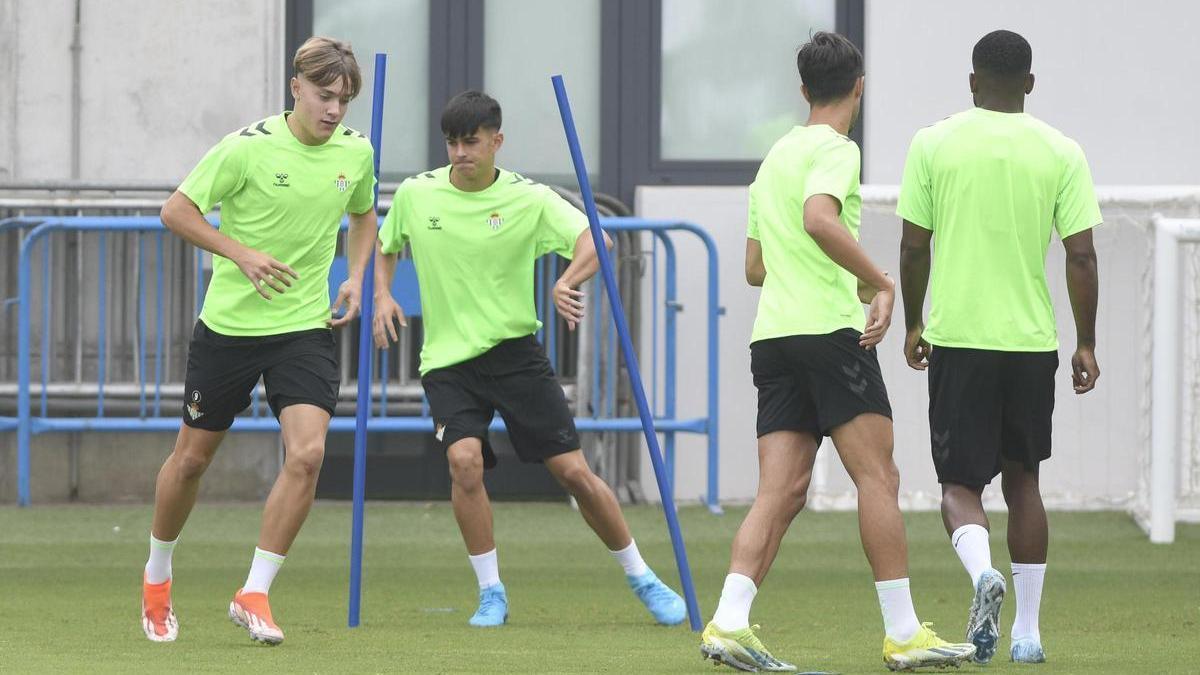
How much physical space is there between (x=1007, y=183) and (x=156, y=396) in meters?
5.84

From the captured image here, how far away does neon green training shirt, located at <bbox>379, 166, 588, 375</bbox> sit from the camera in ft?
23.4

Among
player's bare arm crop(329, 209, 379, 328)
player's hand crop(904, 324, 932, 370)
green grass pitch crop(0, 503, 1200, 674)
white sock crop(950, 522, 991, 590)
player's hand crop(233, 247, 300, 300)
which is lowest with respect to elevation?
green grass pitch crop(0, 503, 1200, 674)

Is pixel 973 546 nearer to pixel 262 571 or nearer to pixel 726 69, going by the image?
pixel 262 571

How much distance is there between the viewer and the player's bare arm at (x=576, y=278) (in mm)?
6555

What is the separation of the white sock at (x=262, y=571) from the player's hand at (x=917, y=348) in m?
1.89

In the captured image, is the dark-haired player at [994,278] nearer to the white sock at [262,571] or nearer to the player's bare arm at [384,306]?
the player's bare arm at [384,306]

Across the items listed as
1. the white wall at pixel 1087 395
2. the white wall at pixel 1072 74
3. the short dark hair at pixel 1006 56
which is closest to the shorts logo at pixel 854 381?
the short dark hair at pixel 1006 56

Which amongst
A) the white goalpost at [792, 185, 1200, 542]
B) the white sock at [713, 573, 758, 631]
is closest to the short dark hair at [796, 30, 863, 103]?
the white sock at [713, 573, 758, 631]

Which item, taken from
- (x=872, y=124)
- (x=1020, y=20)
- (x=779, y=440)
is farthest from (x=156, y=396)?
(x=779, y=440)

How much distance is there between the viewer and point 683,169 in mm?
11625

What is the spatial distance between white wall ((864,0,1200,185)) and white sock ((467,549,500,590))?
186 inches

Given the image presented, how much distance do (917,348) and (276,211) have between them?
194cm

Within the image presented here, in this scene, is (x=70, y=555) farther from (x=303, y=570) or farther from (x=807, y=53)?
(x=807, y=53)

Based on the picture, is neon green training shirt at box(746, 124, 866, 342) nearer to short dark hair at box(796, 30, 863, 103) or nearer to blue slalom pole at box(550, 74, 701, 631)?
short dark hair at box(796, 30, 863, 103)
